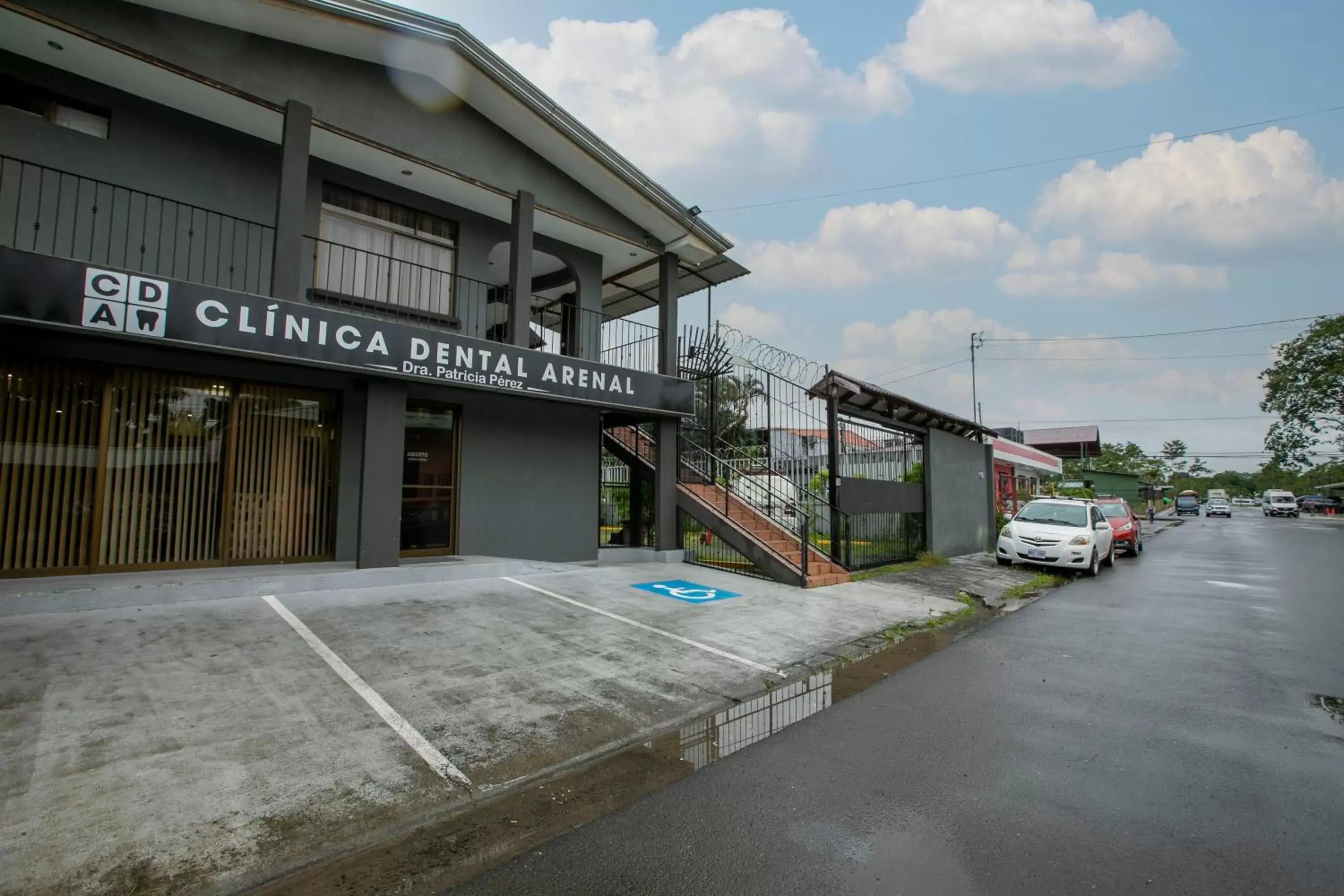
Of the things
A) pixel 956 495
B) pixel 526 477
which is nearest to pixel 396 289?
pixel 526 477

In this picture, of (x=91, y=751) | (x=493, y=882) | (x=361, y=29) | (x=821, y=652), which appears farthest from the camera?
(x=361, y=29)

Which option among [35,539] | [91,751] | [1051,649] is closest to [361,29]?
[35,539]

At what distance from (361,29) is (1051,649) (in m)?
11.2

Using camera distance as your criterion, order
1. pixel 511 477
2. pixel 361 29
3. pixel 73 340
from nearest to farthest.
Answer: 1. pixel 73 340
2. pixel 361 29
3. pixel 511 477

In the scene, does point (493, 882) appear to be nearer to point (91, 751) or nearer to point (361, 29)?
point (91, 751)

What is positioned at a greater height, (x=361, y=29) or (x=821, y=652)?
(x=361, y=29)

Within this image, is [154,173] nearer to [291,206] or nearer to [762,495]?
[291,206]

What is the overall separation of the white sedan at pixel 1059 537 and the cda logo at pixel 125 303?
1489cm

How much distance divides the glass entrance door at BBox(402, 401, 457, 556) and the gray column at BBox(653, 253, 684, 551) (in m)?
3.64

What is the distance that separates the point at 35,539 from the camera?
674 cm

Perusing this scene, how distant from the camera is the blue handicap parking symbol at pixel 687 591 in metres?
8.38

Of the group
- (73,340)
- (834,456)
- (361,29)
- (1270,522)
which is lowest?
(1270,522)

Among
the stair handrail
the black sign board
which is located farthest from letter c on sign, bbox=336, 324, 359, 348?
the stair handrail

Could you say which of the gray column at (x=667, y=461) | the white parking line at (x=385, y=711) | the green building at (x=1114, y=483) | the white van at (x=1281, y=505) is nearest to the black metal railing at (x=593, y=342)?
the gray column at (x=667, y=461)
